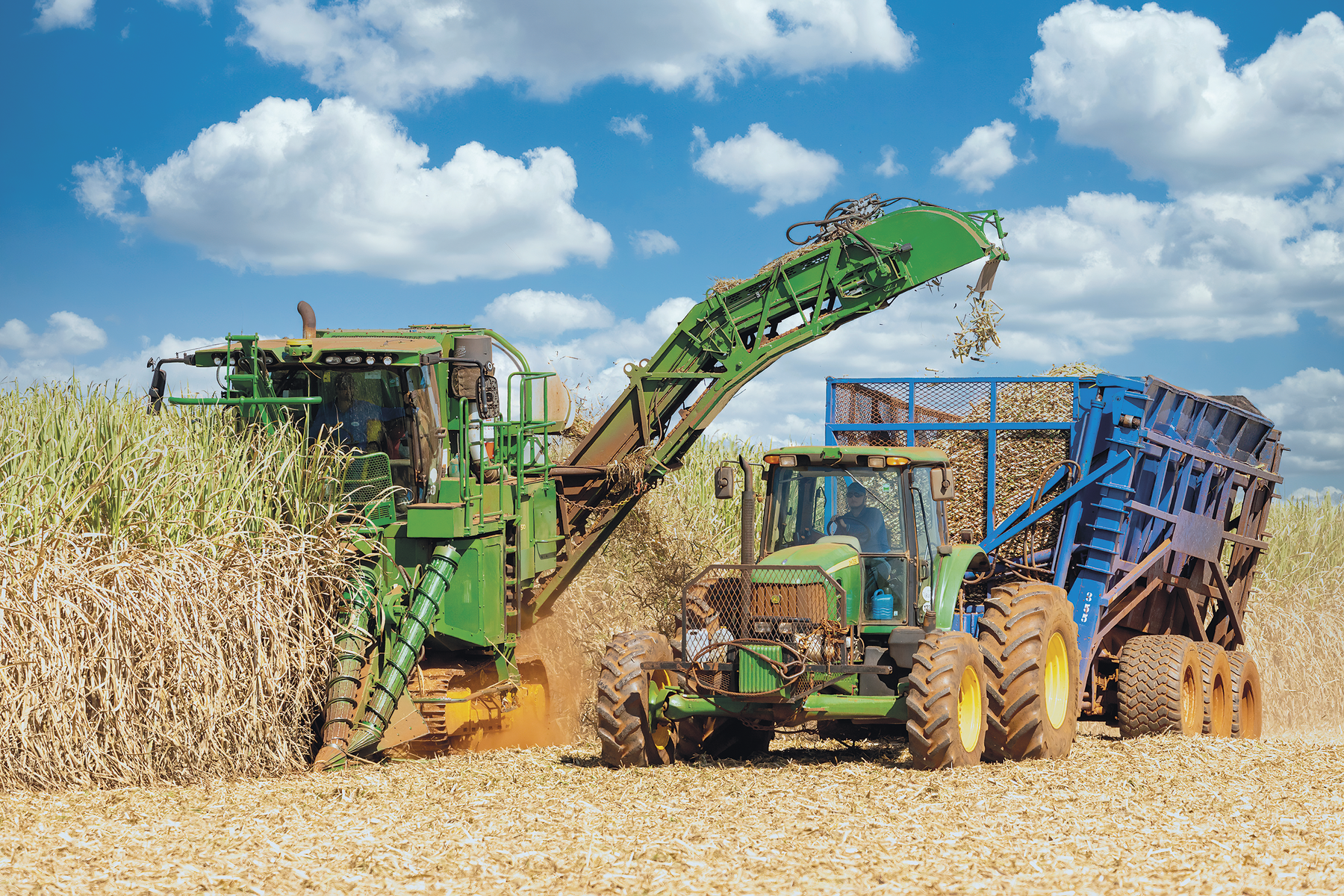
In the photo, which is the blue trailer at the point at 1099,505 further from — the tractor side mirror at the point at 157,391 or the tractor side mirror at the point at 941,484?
the tractor side mirror at the point at 157,391

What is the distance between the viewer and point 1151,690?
411 inches

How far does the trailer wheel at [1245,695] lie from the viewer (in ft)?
38.7

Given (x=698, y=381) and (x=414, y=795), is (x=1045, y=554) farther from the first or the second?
(x=414, y=795)

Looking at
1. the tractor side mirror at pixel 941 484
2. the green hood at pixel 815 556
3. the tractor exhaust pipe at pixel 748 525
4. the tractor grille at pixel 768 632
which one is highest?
the tractor side mirror at pixel 941 484

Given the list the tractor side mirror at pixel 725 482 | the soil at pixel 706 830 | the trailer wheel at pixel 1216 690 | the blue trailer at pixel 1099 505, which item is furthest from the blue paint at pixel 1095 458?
the tractor side mirror at pixel 725 482

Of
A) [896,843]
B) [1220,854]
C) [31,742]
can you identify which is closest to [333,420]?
[31,742]

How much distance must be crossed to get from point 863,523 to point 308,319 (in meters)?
5.06

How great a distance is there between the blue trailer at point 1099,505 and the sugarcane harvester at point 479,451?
107 centimetres

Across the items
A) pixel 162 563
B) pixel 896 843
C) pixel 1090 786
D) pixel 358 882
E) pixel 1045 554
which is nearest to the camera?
pixel 358 882

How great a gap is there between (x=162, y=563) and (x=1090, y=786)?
6.16 meters

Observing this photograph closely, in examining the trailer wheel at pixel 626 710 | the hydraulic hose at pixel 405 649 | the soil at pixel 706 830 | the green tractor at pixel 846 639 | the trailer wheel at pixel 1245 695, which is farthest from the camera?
the trailer wheel at pixel 1245 695

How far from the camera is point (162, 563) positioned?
847cm

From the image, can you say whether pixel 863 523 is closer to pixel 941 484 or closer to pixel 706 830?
pixel 941 484

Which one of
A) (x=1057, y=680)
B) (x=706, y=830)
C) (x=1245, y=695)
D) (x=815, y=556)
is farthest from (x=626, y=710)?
(x=1245, y=695)
